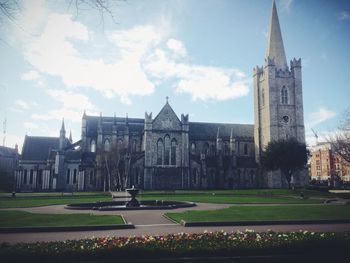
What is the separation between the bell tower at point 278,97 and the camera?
6906cm

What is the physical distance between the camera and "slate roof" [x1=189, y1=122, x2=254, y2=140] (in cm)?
7456

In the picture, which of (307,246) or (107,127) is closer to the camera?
(307,246)

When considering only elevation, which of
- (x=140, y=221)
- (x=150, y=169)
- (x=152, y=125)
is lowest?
(x=140, y=221)

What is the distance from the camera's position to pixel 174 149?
6481 centimetres

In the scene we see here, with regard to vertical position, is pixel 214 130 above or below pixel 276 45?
below

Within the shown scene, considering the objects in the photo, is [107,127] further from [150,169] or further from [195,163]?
[195,163]

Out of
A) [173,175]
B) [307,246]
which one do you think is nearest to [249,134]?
[173,175]

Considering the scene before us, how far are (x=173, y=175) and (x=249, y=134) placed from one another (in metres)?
25.9

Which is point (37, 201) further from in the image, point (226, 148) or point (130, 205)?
point (226, 148)

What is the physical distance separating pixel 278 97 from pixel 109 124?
3808cm

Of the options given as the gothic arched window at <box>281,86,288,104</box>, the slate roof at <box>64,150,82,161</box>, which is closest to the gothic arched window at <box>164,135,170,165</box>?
the slate roof at <box>64,150,82,161</box>

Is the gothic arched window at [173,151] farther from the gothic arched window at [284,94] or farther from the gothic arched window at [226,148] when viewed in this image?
the gothic arched window at [284,94]

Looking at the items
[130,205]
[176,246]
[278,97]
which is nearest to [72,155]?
[130,205]

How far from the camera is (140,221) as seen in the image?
19.1m
